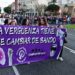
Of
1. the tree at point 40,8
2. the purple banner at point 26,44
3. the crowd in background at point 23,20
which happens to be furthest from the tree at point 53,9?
the purple banner at point 26,44

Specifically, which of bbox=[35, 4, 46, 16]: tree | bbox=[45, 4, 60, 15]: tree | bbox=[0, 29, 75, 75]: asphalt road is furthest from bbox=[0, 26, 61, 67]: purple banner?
bbox=[35, 4, 46, 16]: tree

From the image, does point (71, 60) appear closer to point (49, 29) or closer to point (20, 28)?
point (49, 29)

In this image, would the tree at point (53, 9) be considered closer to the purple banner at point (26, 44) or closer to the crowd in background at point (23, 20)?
the crowd in background at point (23, 20)

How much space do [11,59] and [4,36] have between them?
2.67ft

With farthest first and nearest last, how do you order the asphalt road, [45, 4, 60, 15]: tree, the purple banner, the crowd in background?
[45, 4, 60, 15]: tree → the crowd in background → the purple banner → the asphalt road

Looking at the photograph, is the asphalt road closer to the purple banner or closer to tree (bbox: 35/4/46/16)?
the purple banner

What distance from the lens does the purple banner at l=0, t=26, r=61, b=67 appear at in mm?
12453

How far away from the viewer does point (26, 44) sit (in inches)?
521

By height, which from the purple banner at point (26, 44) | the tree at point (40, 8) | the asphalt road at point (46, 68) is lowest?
the tree at point (40, 8)

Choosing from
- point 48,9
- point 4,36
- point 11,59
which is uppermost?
point 4,36

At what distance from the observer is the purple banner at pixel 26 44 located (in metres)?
12.5

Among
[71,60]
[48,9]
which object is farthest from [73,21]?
[71,60]

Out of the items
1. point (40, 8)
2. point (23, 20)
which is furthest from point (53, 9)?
point (23, 20)

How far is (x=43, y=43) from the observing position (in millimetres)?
13953
